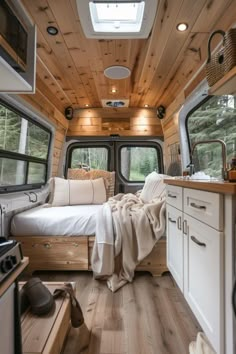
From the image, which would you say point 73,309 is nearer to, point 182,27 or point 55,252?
point 55,252

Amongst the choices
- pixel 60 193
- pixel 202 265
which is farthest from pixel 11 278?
pixel 60 193

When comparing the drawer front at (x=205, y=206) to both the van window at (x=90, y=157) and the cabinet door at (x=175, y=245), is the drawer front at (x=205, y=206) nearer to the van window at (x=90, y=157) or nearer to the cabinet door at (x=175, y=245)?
the cabinet door at (x=175, y=245)

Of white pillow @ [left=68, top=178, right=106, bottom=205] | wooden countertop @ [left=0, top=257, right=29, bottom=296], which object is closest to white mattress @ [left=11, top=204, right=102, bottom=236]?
white pillow @ [left=68, top=178, right=106, bottom=205]

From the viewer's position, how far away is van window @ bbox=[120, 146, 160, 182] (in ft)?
13.9

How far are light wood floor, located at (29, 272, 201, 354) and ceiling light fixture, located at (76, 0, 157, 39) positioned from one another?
6.60 ft

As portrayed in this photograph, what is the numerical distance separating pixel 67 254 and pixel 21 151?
1299 mm

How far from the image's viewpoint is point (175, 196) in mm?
1884

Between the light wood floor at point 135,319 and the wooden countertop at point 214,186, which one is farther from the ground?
the wooden countertop at point 214,186

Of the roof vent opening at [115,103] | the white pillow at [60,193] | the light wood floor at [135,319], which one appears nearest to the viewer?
the light wood floor at [135,319]

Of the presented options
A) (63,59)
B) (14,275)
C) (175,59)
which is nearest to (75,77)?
(63,59)

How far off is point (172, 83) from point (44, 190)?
2.22 metres

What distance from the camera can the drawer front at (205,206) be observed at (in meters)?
1.11

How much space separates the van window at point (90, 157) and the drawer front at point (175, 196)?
88.6 inches

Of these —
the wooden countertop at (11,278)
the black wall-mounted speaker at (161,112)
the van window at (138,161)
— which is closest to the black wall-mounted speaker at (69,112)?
the van window at (138,161)
